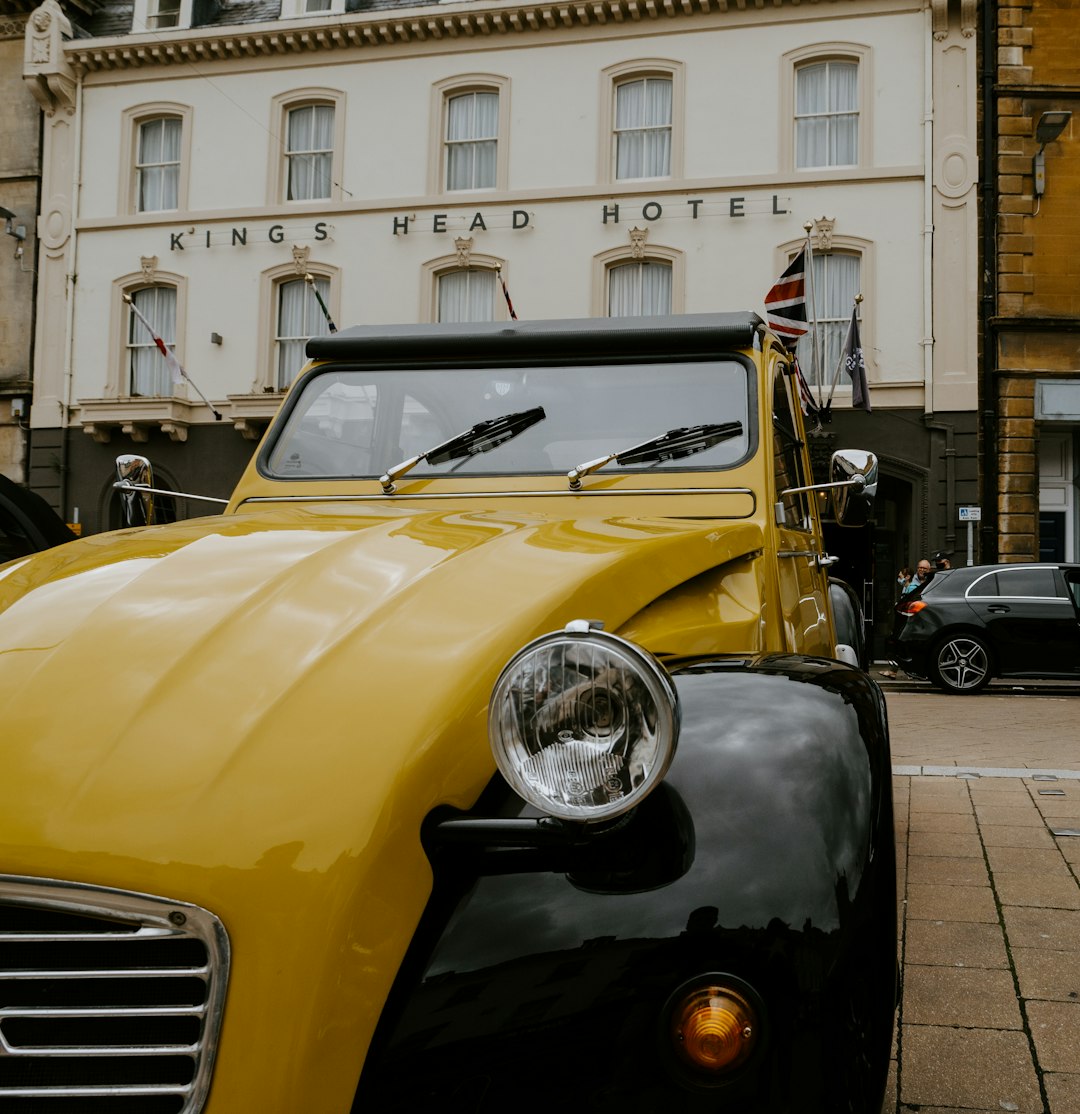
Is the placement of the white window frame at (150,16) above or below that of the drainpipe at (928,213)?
above

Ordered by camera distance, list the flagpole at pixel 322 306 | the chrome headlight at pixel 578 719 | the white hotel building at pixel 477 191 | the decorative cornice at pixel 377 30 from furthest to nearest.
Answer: the decorative cornice at pixel 377 30 → the white hotel building at pixel 477 191 → the flagpole at pixel 322 306 → the chrome headlight at pixel 578 719

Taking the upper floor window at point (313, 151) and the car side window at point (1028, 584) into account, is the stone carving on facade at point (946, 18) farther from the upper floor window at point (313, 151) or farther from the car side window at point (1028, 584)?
the upper floor window at point (313, 151)

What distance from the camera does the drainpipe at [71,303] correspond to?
74.0ft

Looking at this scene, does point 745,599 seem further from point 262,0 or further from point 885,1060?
point 262,0

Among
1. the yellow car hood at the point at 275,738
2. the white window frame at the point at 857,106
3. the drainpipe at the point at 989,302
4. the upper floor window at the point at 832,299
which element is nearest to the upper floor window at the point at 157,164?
the white window frame at the point at 857,106

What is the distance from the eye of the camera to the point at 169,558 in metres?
2.24

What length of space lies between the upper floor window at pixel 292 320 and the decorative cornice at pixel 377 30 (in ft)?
14.1

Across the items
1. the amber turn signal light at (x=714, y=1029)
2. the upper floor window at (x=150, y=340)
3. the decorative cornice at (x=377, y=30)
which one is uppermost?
the decorative cornice at (x=377, y=30)

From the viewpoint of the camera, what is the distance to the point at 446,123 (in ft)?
70.1

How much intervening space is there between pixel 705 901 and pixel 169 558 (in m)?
1.20

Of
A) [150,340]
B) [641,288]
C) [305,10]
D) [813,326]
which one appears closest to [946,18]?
[813,326]

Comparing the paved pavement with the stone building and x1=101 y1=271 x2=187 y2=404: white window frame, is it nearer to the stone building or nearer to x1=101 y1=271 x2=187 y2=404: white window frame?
the stone building

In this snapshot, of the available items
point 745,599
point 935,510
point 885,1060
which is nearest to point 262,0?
point 935,510

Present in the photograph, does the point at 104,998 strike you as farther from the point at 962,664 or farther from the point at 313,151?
the point at 313,151
